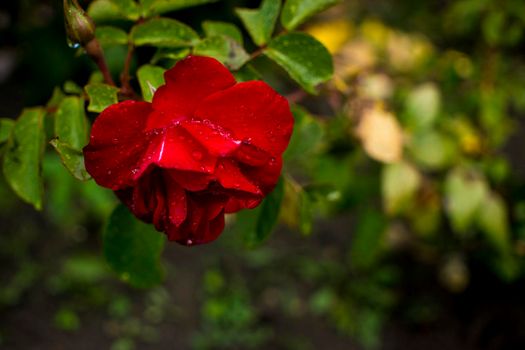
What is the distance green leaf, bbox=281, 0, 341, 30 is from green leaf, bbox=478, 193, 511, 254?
2.89 ft

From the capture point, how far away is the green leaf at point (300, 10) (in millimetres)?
896

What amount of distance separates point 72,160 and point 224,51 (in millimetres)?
268

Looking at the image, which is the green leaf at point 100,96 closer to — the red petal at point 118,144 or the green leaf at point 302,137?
the red petal at point 118,144

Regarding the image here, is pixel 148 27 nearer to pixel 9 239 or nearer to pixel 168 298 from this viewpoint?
pixel 168 298

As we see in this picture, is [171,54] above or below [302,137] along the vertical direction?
above

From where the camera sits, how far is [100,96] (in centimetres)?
71

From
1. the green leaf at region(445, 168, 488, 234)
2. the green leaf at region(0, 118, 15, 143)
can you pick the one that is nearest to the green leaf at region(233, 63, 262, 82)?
the green leaf at region(0, 118, 15, 143)

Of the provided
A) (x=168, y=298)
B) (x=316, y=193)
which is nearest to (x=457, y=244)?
(x=168, y=298)

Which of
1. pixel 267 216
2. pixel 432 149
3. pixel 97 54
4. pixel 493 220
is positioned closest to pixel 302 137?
pixel 267 216

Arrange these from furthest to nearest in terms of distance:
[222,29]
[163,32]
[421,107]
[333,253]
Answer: [333,253], [421,107], [222,29], [163,32]

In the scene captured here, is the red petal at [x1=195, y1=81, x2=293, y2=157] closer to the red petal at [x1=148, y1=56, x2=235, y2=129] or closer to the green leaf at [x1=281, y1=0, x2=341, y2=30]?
the red petal at [x1=148, y1=56, x2=235, y2=129]

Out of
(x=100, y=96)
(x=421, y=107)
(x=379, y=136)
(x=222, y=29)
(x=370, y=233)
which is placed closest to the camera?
(x=100, y=96)

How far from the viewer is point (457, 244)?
212 cm

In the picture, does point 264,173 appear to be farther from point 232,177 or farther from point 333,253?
point 333,253
